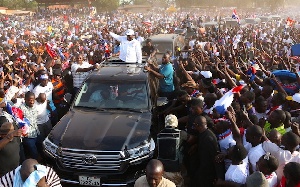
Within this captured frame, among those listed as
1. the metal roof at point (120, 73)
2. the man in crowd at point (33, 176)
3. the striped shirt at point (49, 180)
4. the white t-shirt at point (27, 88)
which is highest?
the metal roof at point (120, 73)

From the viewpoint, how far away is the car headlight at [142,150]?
5222 mm

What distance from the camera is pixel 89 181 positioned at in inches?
204

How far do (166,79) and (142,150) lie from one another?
3.20 metres

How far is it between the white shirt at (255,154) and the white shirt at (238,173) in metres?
0.23

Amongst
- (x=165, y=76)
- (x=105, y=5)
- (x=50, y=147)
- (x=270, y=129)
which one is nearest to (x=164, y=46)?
(x=165, y=76)

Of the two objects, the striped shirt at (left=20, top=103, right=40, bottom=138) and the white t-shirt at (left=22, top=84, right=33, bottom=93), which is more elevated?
the white t-shirt at (left=22, top=84, right=33, bottom=93)

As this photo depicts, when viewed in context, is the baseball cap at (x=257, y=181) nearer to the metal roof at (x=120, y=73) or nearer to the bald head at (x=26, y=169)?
the bald head at (x=26, y=169)

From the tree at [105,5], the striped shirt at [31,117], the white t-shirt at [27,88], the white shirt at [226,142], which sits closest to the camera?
the white shirt at [226,142]

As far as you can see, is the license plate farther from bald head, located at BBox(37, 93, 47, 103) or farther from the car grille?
bald head, located at BBox(37, 93, 47, 103)

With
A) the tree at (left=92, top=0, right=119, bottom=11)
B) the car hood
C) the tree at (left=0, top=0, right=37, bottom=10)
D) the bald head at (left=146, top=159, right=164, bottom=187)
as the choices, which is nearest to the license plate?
the car hood

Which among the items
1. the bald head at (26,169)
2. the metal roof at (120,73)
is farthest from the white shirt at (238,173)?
the metal roof at (120,73)

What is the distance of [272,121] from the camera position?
4875mm

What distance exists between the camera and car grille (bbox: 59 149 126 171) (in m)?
5.14

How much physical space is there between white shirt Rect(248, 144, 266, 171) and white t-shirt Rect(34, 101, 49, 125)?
13.7 feet
